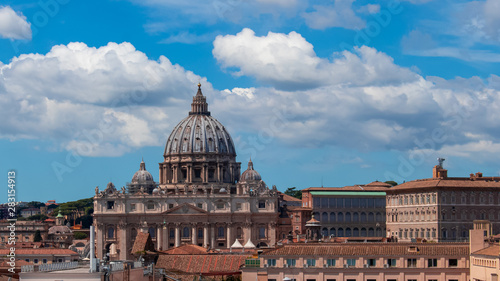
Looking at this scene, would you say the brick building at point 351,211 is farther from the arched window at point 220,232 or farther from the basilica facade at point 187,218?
the arched window at point 220,232

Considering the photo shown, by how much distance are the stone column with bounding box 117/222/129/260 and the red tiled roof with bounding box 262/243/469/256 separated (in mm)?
106800

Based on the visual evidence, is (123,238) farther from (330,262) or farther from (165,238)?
(330,262)

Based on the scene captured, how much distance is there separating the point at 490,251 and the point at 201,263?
2998cm

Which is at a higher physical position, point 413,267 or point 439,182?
point 439,182

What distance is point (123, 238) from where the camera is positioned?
179 m

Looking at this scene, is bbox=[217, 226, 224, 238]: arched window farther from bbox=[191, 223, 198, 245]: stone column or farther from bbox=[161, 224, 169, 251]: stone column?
bbox=[161, 224, 169, 251]: stone column

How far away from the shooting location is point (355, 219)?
170m

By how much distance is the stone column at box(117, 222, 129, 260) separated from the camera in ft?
577

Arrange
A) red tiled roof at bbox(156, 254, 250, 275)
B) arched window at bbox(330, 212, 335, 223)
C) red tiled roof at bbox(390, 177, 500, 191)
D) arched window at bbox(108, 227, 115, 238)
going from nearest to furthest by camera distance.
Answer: red tiled roof at bbox(156, 254, 250, 275)
red tiled roof at bbox(390, 177, 500, 191)
arched window at bbox(330, 212, 335, 223)
arched window at bbox(108, 227, 115, 238)

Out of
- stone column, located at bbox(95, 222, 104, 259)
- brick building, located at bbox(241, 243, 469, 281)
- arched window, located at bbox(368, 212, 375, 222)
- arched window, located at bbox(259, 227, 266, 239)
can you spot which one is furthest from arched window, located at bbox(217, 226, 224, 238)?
brick building, located at bbox(241, 243, 469, 281)

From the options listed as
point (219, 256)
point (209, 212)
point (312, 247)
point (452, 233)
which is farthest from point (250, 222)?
point (312, 247)

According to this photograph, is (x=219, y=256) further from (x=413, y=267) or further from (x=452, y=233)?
(x=452, y=233)

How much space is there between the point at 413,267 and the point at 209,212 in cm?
11366

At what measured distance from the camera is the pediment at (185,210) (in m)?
180
